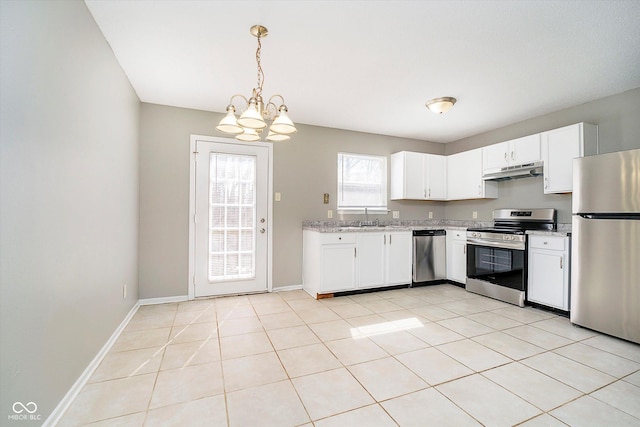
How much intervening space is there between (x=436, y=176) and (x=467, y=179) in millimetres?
488

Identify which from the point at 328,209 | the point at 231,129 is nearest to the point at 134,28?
the point at 231,129

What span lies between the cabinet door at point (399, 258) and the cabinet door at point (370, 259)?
0.34 feet

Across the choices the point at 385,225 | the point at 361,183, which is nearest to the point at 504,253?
the point at 385,225

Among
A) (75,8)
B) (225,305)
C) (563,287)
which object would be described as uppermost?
(75,8)

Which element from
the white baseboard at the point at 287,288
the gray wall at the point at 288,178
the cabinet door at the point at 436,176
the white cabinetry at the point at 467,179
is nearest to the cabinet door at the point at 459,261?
the gray wall at the point at 288,178

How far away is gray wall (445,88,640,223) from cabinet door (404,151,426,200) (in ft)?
2.76

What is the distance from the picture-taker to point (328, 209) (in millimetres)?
4387

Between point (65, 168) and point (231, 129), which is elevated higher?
point (231, 129)

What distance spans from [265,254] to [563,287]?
350 centimetres

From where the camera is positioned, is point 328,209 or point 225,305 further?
point 328,209

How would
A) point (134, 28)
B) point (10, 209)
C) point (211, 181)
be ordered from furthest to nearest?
point (211, 181), point (134, 28), point (10, 209)

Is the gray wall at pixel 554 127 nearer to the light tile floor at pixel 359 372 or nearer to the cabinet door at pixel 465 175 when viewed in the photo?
the cabinet door at pixel 465 175

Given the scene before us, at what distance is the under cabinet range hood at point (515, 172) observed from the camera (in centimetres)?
368

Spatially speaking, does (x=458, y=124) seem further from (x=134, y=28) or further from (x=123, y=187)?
(x=123, y=187)
